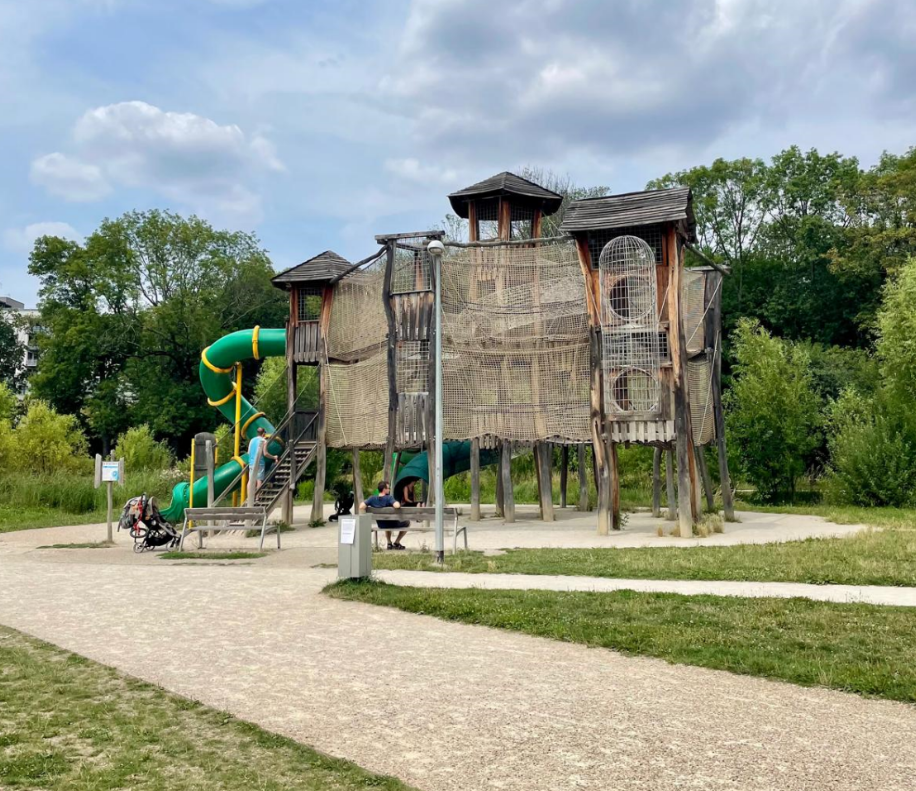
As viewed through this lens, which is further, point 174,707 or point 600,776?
point 174,707

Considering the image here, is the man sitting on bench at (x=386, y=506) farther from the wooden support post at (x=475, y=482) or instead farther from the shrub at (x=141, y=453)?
the shrub at (x=141, y=453)

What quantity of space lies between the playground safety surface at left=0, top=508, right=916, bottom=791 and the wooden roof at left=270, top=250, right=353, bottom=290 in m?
14.7

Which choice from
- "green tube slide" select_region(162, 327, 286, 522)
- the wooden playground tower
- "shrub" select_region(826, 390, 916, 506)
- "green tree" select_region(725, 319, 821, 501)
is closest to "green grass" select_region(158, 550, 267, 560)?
the wooden playground tower

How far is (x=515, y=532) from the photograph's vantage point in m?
20.6

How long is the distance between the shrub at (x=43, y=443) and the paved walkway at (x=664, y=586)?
30027 millimetres

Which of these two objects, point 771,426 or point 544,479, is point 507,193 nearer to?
point 544,479

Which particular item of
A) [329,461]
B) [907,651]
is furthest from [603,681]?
[329,461]

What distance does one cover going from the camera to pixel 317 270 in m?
24.5

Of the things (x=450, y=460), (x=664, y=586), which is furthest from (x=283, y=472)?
(x=664, y=586)

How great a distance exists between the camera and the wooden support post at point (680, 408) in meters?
18.7

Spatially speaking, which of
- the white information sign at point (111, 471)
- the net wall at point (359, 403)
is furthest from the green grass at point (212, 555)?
the net wall at point (359, 403)

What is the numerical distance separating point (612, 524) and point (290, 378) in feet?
32.5

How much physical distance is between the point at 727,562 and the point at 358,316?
1330cm

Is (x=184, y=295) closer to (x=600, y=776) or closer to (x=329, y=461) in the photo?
(x=329, y=461)
